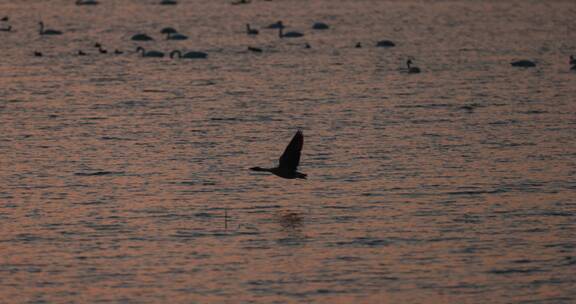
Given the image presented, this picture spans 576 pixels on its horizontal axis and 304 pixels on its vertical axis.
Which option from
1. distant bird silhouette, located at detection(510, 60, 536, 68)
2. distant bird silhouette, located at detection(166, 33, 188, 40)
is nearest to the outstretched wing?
distant bird silhouette, located at detection(510, 60, 536, 68)

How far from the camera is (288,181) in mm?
36156

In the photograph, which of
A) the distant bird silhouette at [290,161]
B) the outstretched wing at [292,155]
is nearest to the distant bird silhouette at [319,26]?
the distant bird silhouette at [290,161]

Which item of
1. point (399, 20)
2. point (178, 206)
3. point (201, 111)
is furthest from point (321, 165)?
point (399, 20)

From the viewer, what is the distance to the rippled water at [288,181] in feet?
85.1

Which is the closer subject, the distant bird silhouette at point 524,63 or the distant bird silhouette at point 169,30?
the distant bird silhouette at point 524,63

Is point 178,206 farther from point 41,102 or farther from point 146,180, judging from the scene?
point 41,102

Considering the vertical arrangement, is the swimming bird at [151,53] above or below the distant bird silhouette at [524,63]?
below

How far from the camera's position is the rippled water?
2595cm

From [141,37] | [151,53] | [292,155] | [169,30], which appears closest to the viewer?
[292,155]

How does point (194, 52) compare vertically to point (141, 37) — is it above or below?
above

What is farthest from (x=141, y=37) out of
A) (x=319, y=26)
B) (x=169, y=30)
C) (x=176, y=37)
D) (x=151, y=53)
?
(x=319, y=26)

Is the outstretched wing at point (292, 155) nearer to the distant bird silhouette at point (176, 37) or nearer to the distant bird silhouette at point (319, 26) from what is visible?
the distant bird silhouette at point (176, 37)

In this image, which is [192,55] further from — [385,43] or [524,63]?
[524,63]

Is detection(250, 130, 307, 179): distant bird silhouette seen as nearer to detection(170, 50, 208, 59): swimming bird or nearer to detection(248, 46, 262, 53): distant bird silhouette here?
detection(170, 50, 208, 59): swimming bird
